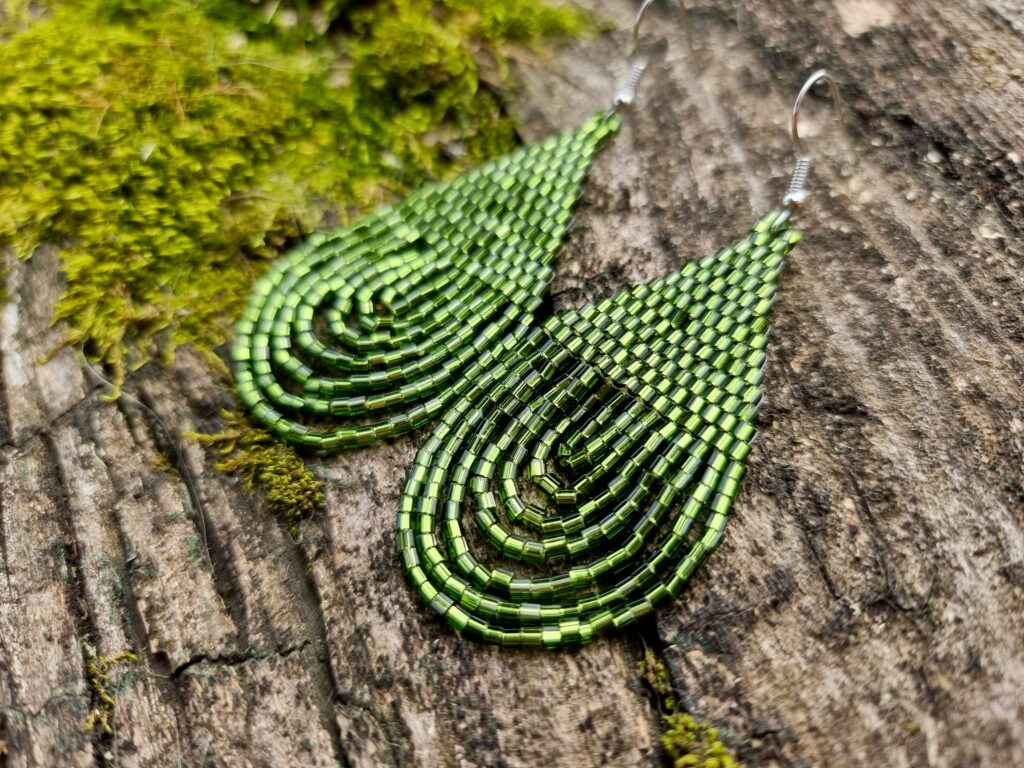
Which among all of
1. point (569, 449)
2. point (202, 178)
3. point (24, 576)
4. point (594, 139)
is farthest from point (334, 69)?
point (24, 576)

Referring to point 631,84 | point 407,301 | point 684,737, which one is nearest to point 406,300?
point 407,301

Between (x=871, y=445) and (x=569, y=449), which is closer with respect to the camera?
(x=871, y=445)

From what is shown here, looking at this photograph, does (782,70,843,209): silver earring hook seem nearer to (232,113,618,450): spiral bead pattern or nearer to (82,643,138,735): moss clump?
(232,113,618,450): spiral bead pattern

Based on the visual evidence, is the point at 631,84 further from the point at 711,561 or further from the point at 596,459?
the point at 711,561

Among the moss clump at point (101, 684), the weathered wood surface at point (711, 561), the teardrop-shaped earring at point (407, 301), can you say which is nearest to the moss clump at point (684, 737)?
the weathered wood surface at point (711, 561)

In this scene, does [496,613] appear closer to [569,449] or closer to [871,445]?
[569,449]

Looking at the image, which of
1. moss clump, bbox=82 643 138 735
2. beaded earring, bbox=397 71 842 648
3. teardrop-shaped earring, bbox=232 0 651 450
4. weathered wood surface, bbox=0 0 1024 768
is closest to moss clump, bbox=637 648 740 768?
weathered wood surface, bbox=0 0 1024 768
